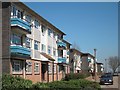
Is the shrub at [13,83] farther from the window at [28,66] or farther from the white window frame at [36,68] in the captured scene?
the white window frame at [36,68]

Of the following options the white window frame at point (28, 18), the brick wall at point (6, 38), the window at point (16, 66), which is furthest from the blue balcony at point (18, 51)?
the white window frame at point (28, 18)

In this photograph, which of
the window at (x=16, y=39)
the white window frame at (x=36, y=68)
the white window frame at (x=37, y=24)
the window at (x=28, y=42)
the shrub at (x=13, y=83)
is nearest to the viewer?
the shrub at (x=13, y=83)

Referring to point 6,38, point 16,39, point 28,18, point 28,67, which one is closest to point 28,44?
point 28,67

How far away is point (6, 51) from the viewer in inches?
1128

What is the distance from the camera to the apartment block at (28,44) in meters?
28.8

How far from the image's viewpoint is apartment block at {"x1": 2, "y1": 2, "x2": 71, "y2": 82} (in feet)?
94.5

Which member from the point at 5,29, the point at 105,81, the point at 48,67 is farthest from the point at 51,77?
the point at 5,29

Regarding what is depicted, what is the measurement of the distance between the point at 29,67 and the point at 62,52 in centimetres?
2458

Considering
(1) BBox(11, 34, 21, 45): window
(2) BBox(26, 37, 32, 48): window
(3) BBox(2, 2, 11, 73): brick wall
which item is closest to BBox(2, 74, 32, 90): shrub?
(3) BBox(2, 2, 11, 73): brick wall

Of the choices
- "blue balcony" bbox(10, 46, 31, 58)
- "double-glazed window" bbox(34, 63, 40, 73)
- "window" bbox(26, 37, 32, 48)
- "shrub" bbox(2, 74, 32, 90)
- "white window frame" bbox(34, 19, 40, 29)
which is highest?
"white window frame" bbox(34, 19, 40, 29)

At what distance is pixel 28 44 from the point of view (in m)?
35.8

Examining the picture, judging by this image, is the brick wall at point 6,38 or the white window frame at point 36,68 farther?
the white window frame at point 36,68

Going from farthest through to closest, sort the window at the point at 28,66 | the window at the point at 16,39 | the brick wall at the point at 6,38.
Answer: the window at the point at 28,66 < the window at the point at 16,39 < the brick wall at the point at 6,38

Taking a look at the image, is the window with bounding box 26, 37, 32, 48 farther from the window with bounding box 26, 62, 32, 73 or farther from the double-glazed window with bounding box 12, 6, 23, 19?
the double-glazed window with bounding box 12, 6, 23, 19
